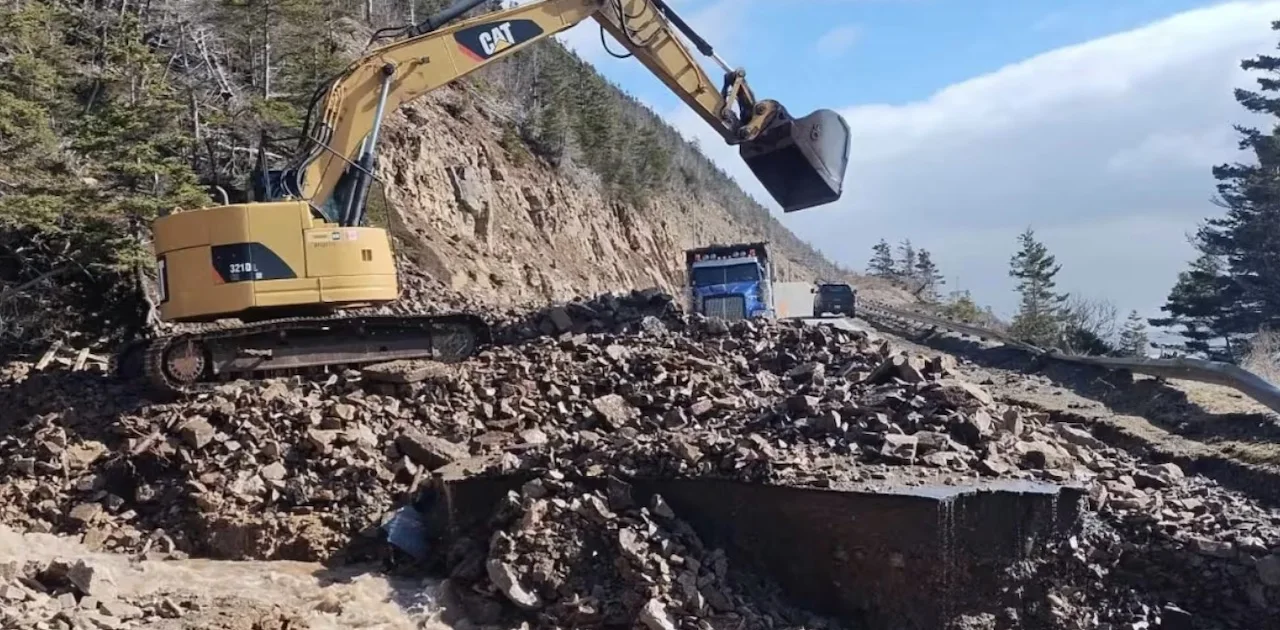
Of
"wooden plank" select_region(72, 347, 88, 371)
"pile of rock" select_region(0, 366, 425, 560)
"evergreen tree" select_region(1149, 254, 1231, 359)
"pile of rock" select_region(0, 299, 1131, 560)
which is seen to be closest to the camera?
"pile of rock" select_region(0, 299, 1131, 560)

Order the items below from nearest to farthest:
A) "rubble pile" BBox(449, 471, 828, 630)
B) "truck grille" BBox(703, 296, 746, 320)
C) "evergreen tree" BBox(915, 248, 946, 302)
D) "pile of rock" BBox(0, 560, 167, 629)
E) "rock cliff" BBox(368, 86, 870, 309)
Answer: "pile of rock" BBox(0, 560, 167, 629)
"rubble pile" BBox(449, 471, 828, 630)
"truck grille" BBox(703, 296, 746, 320)
"rock cliff" BBox(368, 86, 870, 309)
"evergreen tree" BBox(915, 248, 946, 302)

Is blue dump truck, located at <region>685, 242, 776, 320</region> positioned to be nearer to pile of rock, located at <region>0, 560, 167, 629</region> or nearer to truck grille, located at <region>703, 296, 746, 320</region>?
truck grille, located at <region>703, 296, 746, 320</region>

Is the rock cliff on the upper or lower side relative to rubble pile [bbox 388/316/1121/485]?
upper

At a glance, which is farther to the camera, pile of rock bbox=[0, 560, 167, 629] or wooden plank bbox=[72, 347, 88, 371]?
wooden plank bbox=[72, 347, 88, 371]

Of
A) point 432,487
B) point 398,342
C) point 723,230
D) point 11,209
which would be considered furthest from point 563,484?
point 723,230

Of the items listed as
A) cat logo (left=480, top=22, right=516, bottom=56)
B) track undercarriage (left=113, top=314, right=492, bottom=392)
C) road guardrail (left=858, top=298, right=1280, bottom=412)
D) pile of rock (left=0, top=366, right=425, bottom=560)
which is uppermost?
cat logo (left=480, top=22, right=516, bottom=56)

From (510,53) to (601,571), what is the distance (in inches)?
296

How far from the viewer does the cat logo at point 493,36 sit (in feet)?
43.7

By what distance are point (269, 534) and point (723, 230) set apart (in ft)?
190

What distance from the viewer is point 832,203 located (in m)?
14.4

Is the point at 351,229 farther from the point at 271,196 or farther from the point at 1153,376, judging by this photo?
the point at 1153,376

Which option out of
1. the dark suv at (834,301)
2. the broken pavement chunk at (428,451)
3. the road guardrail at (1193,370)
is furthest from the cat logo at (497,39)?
the dark suv at (834,301)

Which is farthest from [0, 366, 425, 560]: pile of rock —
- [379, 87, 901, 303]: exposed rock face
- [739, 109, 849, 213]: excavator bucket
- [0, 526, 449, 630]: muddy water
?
[379, 87, 901, 303]: exposed rock face

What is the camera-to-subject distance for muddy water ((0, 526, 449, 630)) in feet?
27.2
